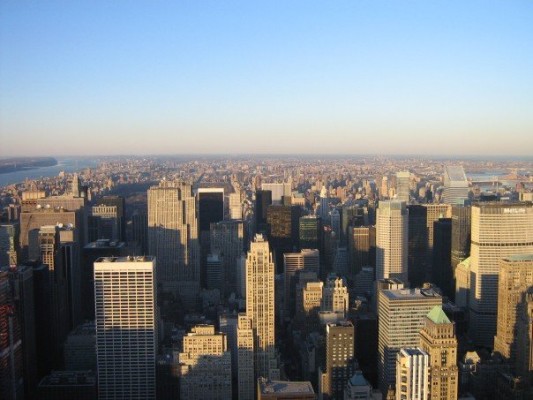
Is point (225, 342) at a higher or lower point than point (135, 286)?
lower

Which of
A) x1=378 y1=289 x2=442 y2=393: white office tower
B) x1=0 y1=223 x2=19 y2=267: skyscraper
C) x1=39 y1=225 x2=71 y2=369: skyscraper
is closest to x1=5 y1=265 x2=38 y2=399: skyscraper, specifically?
x1=39 y1=225 x2=71 y2=369: skyscraper

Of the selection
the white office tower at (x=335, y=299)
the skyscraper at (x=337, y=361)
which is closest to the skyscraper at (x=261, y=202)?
the white office tower at (x=335, y=299)

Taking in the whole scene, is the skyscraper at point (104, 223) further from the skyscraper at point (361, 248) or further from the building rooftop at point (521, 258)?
the building rooftop at point (521, 258)

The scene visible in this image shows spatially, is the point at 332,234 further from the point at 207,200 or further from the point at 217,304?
the point at 217,304

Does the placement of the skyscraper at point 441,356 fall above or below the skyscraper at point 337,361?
above

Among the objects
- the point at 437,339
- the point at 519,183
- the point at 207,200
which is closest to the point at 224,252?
the point at 207,200

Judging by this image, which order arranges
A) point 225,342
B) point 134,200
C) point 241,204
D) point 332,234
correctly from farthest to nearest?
1. point 241,204
2. point 332,234
3. point 134,200
4. point 225,342

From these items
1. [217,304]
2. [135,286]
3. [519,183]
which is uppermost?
→ [519,183]
